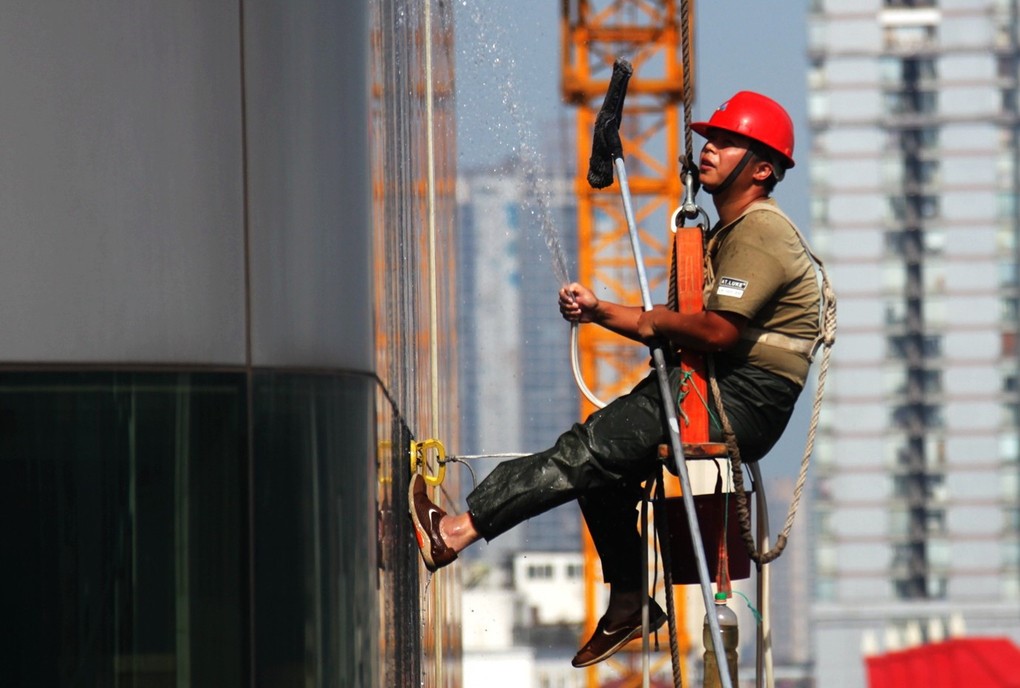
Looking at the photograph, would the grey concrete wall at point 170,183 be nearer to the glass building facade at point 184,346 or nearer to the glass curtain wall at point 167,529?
the glass building facade at point 184,346

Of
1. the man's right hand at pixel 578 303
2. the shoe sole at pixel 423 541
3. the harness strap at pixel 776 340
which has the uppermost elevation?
the man's right hand at pixel 578 303

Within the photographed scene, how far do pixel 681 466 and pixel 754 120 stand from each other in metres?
1.30

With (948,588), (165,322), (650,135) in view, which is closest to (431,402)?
(165,322)

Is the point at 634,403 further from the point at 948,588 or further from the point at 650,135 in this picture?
the point at 948,588

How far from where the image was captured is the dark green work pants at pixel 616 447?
5.50 m

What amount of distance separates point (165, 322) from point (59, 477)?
1.67ft

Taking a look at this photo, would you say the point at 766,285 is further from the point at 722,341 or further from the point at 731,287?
the point at 722,341

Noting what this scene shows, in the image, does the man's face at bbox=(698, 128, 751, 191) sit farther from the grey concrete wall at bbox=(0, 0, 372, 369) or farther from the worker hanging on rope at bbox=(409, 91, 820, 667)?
the grey concrete wall at bbox=(0, 0, 372, 369)

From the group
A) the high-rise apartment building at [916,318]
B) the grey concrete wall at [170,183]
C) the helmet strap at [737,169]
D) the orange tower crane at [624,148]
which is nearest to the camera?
the grey concrete wall at [170,183]

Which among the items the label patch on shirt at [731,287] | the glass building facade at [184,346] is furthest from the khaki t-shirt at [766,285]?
the glass building facade at [184,346]

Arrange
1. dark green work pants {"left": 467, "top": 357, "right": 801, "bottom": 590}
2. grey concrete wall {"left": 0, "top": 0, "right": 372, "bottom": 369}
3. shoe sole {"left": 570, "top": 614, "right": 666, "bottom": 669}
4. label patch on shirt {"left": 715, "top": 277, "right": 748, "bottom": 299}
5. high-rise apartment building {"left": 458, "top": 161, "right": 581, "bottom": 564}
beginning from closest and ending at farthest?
1. grey concrete wall {"left": 0, "top": 0, "right": 372, "bottom": 369}
2. label patch on shirt {"left": 715, "top": 277, "right": 748, "bottom": 299}
3. dark green work pants {"left": 467, "top": 357, "right": 801, "bottom": 590}
4. shoe sole {"left": 570, "top": 614, "right": 666, "bottom": 669}
5. high-rise apartment building {"left": 458, "top": 161, "right": 581, "bottom": 564}

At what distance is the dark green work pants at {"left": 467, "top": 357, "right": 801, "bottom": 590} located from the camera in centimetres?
550

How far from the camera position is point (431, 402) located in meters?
9.14

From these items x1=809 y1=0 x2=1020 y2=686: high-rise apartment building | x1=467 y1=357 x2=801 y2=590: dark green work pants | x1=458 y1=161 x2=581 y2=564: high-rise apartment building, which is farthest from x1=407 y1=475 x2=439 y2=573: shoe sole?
x1=458 y1=161 x2=581 y2=564: high-rise apartment building
